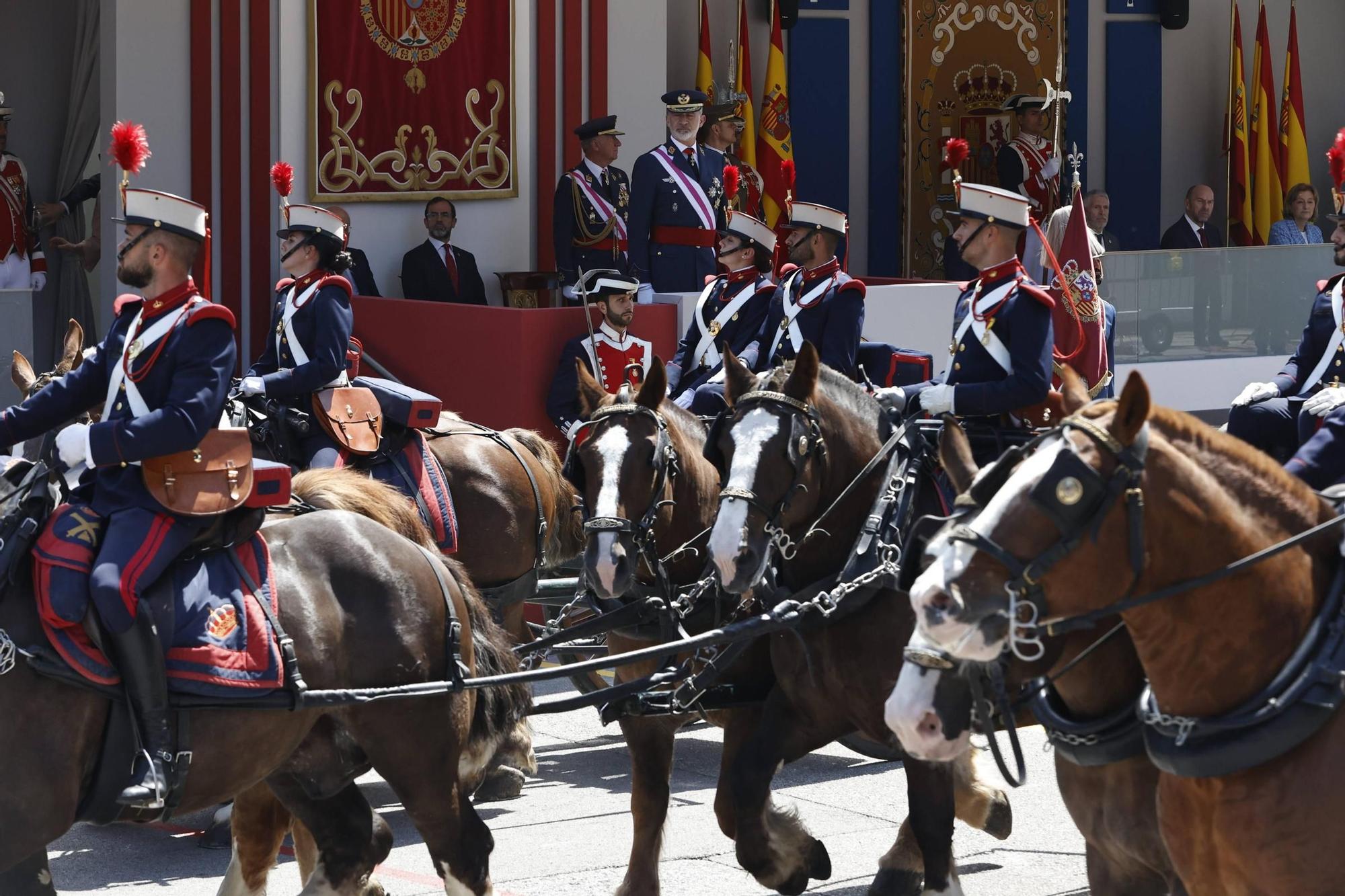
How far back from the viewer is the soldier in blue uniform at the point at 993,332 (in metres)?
5.94

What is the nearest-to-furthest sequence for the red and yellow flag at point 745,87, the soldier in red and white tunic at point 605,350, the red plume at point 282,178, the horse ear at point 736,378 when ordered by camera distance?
the horse ear at point 736,378
the red plume at point 282,178
the soldier in red and white tunic at point 605,350
the red and yellow flag at point 745,87

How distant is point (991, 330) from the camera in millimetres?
6086

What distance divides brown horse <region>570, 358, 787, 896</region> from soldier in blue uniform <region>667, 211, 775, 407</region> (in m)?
2.06

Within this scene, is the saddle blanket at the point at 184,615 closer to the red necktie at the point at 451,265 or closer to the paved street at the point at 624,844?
the paved street at the point at 624,844

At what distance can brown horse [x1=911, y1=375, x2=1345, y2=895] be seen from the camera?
3420 millimetres

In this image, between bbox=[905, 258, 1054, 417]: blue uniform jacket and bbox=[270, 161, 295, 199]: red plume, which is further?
bbox=[270, 161, 295, 199]: red plume

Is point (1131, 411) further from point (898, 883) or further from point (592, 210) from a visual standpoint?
point (592, 210)

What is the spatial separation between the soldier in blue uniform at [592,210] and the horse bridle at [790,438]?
240 inches

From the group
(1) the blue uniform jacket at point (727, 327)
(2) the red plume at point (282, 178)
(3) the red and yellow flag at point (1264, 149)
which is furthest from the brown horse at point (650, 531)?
A: (3) the red and yellow flag at point (1264, 149)

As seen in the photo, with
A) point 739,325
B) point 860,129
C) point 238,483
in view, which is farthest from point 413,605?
point 860,129

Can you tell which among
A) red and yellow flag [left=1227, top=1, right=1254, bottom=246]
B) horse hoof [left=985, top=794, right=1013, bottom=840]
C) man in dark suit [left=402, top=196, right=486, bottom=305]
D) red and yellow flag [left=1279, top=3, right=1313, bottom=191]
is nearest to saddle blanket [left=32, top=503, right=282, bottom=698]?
horse hoof [left=985, top=794, right=1013, bottom=840]

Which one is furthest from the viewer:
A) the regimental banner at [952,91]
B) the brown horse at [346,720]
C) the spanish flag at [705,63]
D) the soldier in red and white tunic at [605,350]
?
the regimental banner at [952,91]

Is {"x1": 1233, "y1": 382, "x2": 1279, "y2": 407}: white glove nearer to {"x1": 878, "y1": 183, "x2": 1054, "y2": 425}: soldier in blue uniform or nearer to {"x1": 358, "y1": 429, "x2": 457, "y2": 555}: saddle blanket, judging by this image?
{"x1": 878, "y1": 183, "x2": 1054, "y2": 425}: soldier in blue uniform

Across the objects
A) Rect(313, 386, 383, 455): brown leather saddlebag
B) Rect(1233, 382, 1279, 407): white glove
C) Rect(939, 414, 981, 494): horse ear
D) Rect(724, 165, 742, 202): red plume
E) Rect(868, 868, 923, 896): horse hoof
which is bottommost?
Rect(868, 868, 923, 896): horse hoof
